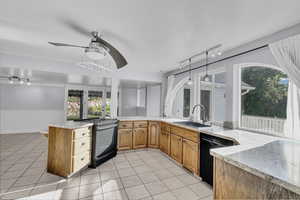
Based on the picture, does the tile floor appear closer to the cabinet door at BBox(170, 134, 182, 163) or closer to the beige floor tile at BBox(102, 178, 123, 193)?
the beige floor tile at BBox(102, 178, 123, 193)

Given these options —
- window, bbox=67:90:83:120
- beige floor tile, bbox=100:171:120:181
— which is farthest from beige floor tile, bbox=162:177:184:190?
window, bbox=67:90:83:120

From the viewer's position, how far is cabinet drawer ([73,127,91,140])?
2.40 metres

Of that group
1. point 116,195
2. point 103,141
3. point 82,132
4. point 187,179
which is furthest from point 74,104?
point 187,179

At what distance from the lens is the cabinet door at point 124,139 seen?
358 centimetres

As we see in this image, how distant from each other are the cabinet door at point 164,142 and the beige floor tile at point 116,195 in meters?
1.56

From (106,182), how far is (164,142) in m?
1.67

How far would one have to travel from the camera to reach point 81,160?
99.3 inches

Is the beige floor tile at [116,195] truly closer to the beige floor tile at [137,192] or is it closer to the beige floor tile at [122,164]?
the beige floor tile at [137,192]

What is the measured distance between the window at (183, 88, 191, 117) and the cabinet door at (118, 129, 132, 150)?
1685mm

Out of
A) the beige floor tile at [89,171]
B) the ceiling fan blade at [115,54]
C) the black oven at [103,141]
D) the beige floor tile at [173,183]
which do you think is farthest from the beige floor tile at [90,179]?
the ceiling fan blade at [115,54]

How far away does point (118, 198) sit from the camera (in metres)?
1.90

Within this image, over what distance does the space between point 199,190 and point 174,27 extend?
241 cm

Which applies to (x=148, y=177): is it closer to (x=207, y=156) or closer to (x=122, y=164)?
(x=122, y=164)

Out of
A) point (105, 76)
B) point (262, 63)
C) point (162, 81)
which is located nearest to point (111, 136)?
point (105, 76)
